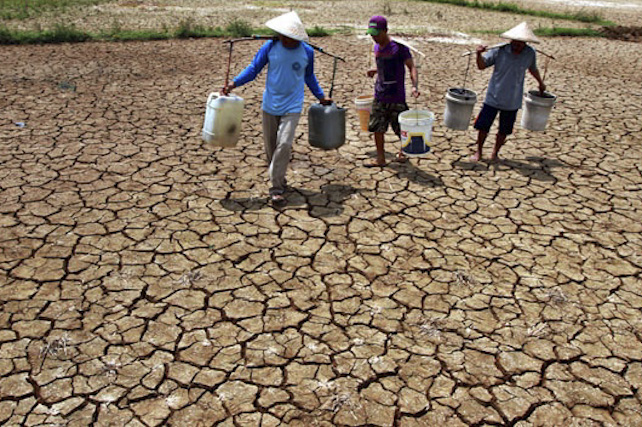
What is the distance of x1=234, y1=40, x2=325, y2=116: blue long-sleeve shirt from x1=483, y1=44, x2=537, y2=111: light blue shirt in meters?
2.18

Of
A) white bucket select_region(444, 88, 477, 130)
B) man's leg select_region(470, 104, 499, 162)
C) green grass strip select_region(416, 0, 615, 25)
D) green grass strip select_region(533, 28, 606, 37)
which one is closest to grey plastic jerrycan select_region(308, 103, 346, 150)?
white bucket select_region(444, 88, 477, 130)

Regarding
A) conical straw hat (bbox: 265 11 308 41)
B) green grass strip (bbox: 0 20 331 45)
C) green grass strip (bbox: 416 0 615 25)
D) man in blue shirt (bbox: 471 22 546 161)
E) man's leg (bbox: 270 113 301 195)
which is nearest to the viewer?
conical straw hat (bbox: 265 11 308 41)

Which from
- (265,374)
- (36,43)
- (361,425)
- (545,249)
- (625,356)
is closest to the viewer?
(361,425)

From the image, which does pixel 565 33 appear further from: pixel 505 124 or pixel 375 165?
pixel 375 165

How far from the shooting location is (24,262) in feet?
14.1

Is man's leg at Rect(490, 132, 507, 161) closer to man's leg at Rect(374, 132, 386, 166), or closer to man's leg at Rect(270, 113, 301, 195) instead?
man's leg at Rect(374, 132, 386, 166)

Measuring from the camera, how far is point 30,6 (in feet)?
56.5

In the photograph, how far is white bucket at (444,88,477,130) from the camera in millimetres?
6223

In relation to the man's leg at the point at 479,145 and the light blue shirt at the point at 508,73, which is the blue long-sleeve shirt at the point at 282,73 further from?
the man's leg at the point at 479,145

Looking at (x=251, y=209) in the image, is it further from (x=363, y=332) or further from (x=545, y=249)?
(x=545, y=249)

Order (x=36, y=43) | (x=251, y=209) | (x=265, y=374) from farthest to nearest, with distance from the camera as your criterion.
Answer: (x=36, y=43) < (x=251, y=209) < (x=265, y=374)

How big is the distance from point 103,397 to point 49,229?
A: 2.20 metres

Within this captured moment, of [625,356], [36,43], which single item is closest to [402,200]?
[625,356]

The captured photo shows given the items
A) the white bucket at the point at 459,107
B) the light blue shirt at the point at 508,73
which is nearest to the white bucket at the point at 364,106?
the white bucket at the point at 459,107
